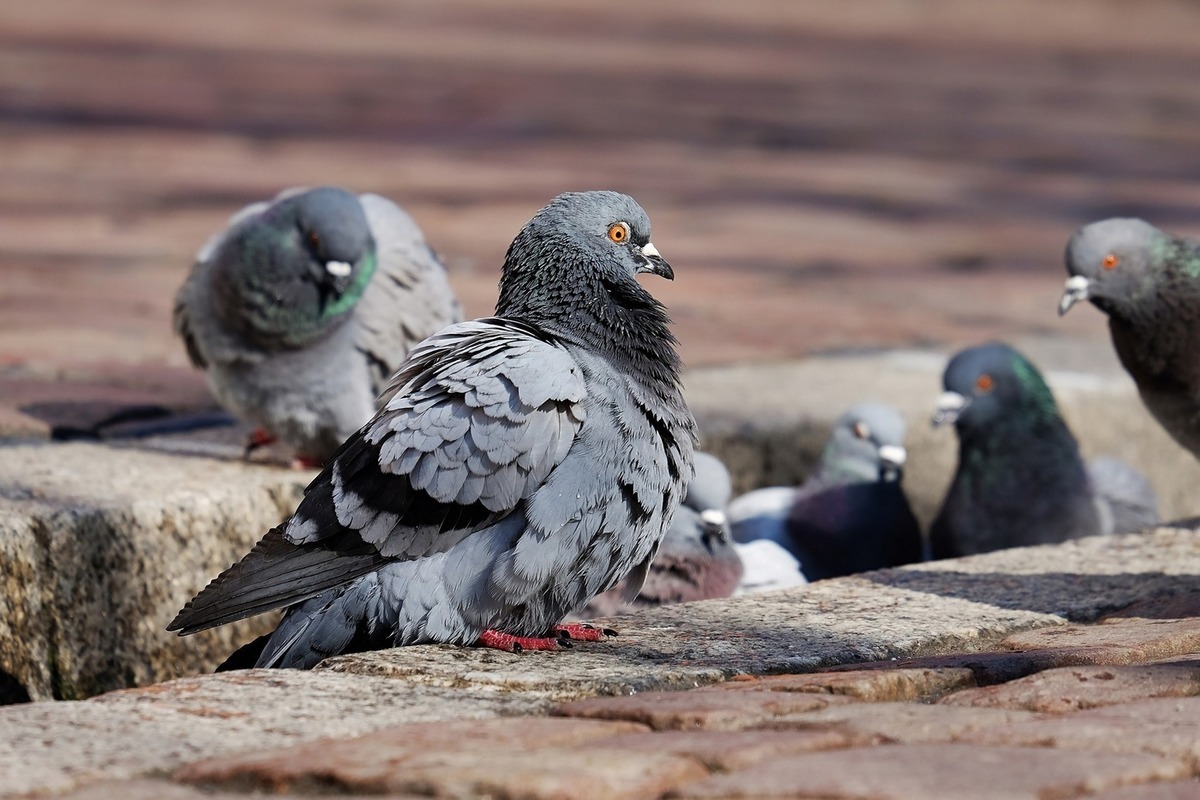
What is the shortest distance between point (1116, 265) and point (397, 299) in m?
1.96

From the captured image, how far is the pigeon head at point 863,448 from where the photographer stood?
17.3 feet

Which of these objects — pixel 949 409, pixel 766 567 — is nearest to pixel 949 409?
pixel 949 409

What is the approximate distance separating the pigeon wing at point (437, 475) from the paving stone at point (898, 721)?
2.65 feet

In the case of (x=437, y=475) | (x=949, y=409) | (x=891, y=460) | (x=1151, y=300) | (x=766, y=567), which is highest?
(x=1151, y=300)

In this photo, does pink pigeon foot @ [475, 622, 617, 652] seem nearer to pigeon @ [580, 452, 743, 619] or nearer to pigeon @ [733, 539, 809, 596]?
pigeon @ [580, 452, 743, 619]

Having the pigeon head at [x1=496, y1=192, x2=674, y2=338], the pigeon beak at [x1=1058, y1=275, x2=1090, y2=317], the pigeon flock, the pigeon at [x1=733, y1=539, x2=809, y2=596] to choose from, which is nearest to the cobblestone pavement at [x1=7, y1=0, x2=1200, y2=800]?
the pigeon flock

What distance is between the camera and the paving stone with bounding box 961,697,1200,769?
96.0 inches

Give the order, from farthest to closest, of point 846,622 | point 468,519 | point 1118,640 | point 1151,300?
point 1151,300
point 846,622
point 468,519
point 1118,640

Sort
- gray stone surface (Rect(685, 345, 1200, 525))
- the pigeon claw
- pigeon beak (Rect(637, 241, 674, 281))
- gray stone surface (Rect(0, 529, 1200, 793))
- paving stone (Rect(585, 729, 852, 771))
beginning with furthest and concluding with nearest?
gray stone surface (Rect(685, 345, 1200, 525)) < pigeon beak (Rect(637, 241, 674, 281)) < the pigeon claw < gray stone surface (Rect(0, 529, 1200, 793)) < paving stone (Rect(585, 729, 852, 771))

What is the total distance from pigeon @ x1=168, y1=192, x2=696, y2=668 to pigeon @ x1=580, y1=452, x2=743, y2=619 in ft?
3.86

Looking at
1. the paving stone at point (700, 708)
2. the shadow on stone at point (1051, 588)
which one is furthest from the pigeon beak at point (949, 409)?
the paving stone at point (700, 708)

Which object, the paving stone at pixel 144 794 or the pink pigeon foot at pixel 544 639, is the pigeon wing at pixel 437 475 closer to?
the pink pigeon foot at pixel 544 639

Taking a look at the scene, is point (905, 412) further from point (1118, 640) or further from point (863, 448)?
point (1118, 640)

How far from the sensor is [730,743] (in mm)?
2416
